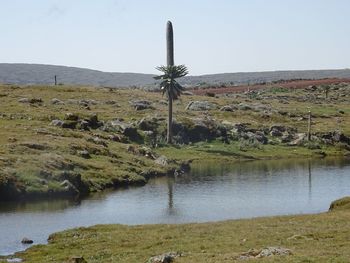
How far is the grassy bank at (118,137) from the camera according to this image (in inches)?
3531

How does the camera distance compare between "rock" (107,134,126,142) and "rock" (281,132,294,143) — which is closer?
"rock" (107,134,126,142)

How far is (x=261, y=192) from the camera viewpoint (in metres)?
90.1

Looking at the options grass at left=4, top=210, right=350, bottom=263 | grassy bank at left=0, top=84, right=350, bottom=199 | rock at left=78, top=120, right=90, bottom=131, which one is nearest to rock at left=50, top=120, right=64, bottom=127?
grassy bank at left=0, top=84, right=350, bottom=199

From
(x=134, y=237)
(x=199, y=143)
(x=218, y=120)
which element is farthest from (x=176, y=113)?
(x=134, y=237)

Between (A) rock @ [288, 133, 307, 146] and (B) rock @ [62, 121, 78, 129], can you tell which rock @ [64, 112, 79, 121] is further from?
(A) rock @ [288, 133, 307, 146]

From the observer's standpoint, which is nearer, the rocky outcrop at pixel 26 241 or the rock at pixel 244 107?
the rocky outcrop at pixel 26 241

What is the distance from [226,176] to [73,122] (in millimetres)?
37863

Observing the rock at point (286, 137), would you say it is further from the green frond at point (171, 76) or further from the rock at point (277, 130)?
the green frond at point (171, 76)

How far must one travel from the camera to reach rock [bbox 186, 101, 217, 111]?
7131 inches

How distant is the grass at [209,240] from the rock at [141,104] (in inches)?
4395

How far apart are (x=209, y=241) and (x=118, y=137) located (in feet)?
269

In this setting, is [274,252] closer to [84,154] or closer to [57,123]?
[84,154]

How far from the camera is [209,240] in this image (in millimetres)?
49875

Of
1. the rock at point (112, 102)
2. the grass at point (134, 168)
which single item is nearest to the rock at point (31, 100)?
the grass at point (134, 168)
